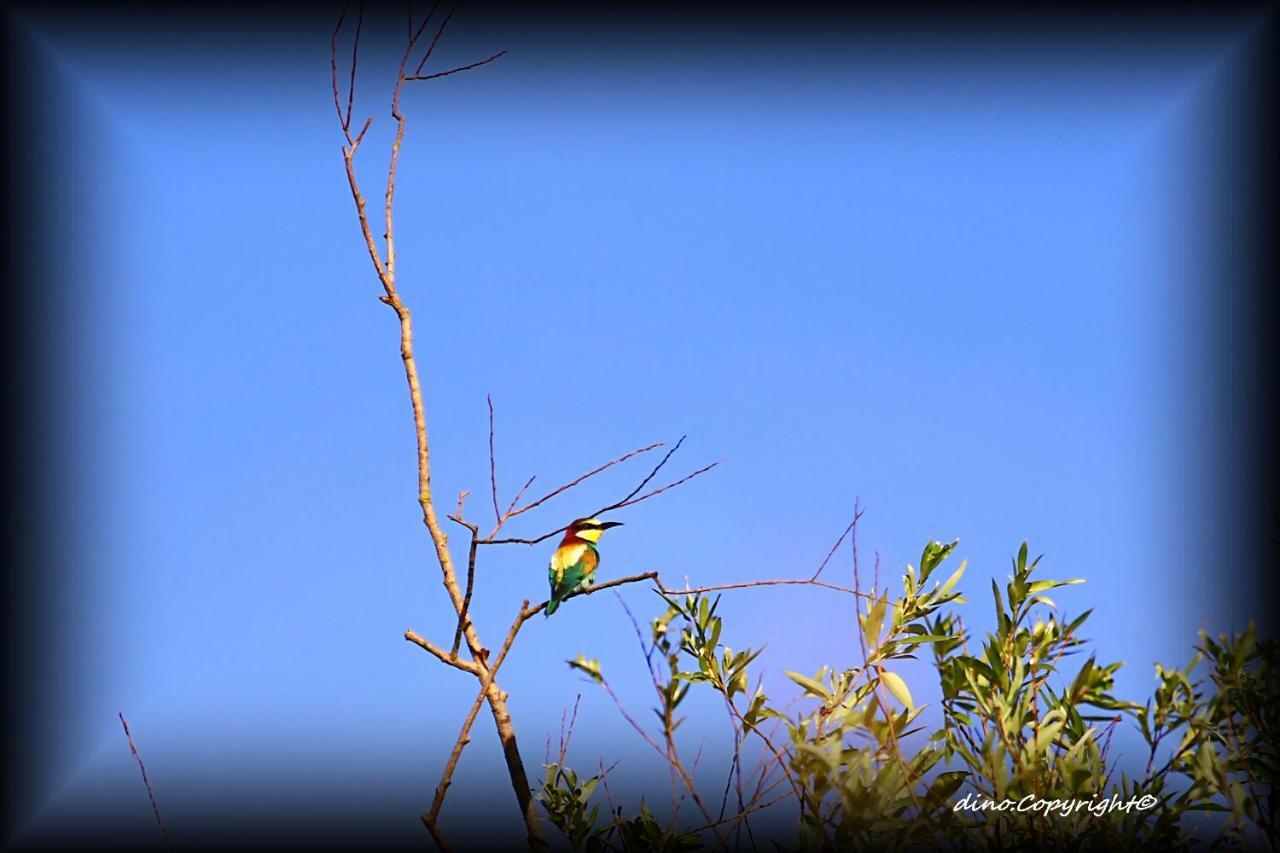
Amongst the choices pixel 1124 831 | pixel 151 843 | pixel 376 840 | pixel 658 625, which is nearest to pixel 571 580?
pixel 376 840

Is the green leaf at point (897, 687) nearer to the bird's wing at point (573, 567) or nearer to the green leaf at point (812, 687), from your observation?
the green leaf at point (812, 687)

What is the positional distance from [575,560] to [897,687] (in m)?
2.62

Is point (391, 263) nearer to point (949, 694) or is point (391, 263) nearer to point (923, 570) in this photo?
point (923, 570)

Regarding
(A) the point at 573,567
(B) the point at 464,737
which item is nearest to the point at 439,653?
(B) the point at 464,737

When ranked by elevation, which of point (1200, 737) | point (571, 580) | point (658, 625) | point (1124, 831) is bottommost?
point (1124, 831)

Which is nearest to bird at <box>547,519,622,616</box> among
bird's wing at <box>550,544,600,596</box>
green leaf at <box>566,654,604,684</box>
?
bird's wing at <box>550,544,600,596</box>

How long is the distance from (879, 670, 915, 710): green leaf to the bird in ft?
7.85

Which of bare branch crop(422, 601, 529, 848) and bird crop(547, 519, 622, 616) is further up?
bird crop(547, 519, 622, 616)

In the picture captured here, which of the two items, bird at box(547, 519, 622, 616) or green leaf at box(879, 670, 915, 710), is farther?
bird at box(547, 519, 622, 616)

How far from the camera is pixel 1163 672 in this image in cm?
343

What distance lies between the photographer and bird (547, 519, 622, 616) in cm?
526

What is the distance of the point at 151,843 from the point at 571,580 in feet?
7.40

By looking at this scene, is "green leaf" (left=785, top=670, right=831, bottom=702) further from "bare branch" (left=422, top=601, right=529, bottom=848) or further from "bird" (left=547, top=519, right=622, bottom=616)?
"bird" (left=547, top=519, right=622, bottom=616)

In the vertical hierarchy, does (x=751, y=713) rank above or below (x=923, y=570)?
below
